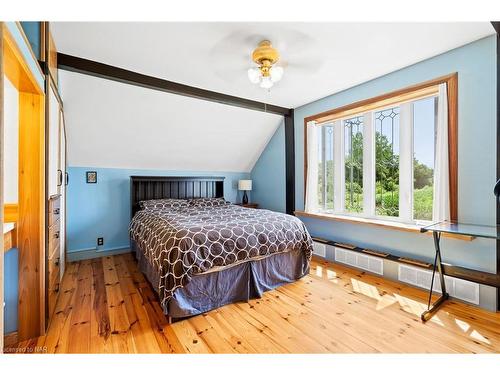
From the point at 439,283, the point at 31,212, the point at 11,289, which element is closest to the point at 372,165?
the point at 439,283

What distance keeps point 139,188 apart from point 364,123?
11.6ft

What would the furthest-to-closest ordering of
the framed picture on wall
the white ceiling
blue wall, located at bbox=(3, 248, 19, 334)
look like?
the framed picture on wall → the white ceiling → blue wall, located at bbox=(3, 248, 19, 334)

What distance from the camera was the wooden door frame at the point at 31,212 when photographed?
1.59m

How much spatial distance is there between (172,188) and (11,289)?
2613 mm

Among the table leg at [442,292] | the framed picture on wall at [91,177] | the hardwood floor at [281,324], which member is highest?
the framed picture on wall at [91,177]

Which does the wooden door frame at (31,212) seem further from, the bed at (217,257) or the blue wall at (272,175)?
the blue wall at (272,175)

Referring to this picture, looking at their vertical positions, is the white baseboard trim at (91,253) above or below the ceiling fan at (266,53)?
below

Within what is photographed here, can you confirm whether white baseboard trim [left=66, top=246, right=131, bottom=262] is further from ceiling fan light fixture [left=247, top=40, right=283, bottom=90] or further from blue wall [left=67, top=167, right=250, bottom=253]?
ceiling fan light fixture [left=247, top=40, right=283, bottom=90]

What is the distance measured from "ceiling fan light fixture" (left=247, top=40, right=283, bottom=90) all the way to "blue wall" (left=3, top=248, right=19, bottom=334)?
2258 mm

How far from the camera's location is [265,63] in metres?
2.03

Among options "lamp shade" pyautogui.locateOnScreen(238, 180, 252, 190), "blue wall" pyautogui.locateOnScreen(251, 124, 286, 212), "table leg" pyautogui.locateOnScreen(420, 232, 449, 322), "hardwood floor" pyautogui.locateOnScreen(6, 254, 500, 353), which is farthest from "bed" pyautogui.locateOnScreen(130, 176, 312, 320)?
"lamp shade" pyautogui.locateOnScreen(238, 180, 252, 190)

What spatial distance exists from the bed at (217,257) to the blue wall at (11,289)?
2.99 ft

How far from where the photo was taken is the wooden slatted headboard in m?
3.72

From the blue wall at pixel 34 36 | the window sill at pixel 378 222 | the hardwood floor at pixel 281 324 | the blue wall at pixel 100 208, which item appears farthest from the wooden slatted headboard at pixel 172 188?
the blue wall at pixel 34 36
